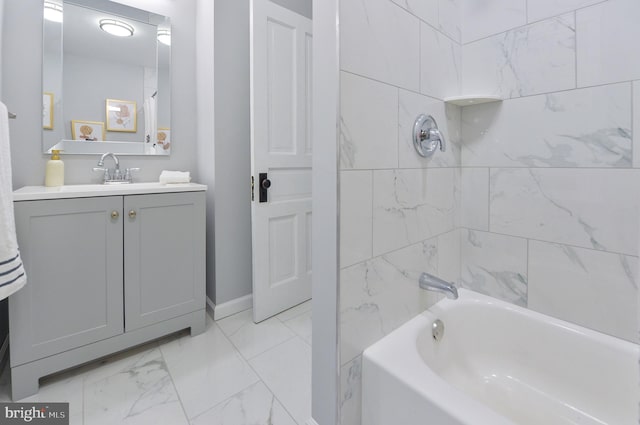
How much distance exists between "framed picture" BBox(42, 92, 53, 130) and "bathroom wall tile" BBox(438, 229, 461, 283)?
2230 millimetres

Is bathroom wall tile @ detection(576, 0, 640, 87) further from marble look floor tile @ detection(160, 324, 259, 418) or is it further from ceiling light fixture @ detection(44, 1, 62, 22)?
ceiling light fixture @ detection(44, 1, 62, 22)

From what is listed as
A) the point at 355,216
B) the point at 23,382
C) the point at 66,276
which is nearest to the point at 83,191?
the point at 66,276

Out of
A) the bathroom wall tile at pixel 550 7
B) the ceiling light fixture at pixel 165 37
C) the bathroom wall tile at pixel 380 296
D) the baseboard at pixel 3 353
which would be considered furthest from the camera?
the ceiling light fixture at pixel 165 37

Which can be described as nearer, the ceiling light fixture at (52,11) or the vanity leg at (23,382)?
the vanity leg at (23,382)

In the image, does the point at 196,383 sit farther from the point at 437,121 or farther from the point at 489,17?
the point at 489,17

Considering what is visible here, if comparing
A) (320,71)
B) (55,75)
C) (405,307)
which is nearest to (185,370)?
(405,307)

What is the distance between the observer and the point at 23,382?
53.7 inches

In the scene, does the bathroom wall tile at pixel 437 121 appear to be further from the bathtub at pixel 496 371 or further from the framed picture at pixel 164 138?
the framed picture at pixel 164 138

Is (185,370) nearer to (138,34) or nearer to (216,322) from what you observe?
(216,322)

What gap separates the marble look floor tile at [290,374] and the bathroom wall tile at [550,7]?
6.29ft

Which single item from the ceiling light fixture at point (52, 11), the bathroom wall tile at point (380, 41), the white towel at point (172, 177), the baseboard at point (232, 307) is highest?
the ceiling light fixture at point (52, 11)

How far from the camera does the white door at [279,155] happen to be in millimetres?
1917

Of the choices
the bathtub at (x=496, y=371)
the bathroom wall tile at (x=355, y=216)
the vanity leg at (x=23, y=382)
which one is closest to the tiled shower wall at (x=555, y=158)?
the bathtub at (x=496, y=371)

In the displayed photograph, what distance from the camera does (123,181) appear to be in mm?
1960
